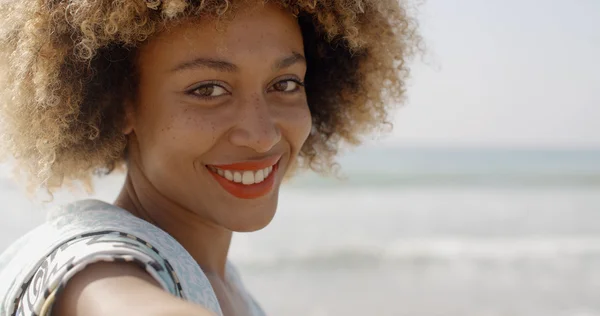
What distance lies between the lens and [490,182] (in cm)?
2231

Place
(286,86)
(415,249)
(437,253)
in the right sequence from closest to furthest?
(286,86) < (437,253) < (415,249)

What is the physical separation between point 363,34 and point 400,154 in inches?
1322

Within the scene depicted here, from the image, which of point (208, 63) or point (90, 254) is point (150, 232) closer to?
point (90, 254)

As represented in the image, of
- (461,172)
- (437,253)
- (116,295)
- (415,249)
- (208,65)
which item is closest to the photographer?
(116,295)

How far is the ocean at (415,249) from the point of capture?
7508 millimetres

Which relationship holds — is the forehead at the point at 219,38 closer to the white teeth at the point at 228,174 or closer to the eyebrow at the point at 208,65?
the eyebrow at the point at 208,65

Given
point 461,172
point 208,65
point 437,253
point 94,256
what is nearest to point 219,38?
point 208,65

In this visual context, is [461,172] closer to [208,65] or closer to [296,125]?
[296,125]

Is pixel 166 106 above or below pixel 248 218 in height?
above

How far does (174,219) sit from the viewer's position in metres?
2.23

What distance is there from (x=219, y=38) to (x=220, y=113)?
204 mm

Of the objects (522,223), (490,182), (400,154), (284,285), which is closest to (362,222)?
(522,223)

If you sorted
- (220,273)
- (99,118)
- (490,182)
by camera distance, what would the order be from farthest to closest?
(490,182) → (220,273) → (99,118)

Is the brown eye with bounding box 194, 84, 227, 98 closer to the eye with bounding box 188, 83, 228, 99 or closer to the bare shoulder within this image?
the eye with bounding box 188, 83, 228, 99
